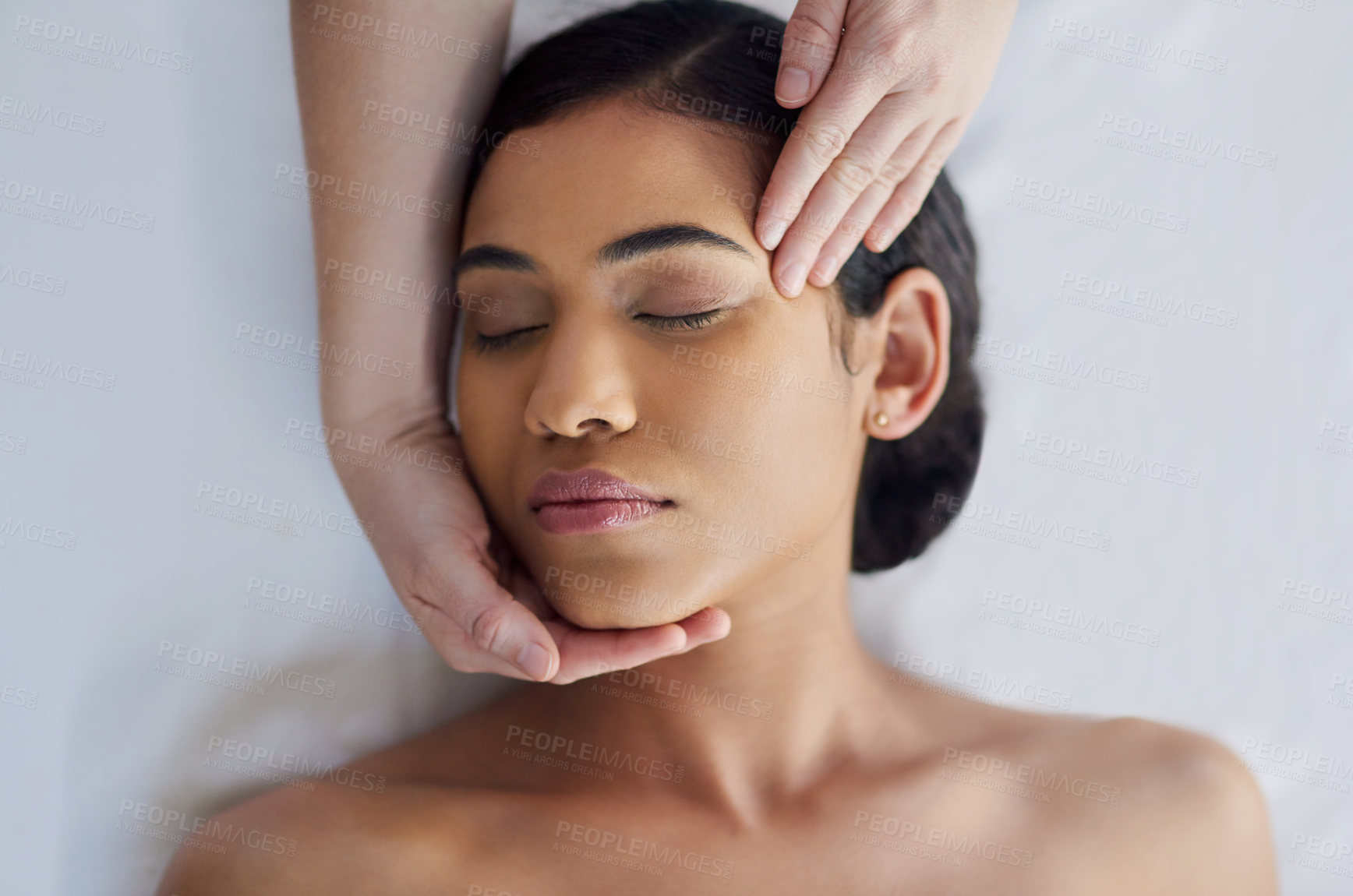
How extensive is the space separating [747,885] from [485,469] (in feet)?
2.53

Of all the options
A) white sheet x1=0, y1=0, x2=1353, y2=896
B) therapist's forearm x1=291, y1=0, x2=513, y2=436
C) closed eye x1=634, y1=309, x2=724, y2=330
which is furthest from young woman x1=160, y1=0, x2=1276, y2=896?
white sheet x1=0, y1=0, x2=1353, y2=896

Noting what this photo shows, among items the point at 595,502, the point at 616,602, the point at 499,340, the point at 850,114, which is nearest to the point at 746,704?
the point at 616,602

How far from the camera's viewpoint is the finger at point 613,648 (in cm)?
133

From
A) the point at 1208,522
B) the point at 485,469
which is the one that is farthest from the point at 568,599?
the point at 1208,522

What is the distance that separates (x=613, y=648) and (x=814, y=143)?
2.60ft

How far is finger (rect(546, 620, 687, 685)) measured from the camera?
1332 millimetres

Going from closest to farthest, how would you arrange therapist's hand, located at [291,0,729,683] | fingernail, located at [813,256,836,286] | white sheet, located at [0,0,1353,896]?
fingernail, located at [813,256,836,286]
therapist's hand, located at [291,0,729,683]
white sheet, located at [0,0,1353,896]

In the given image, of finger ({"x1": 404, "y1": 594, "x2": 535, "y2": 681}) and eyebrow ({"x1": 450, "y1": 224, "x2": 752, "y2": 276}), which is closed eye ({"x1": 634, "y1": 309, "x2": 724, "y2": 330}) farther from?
finger ({"x1": 404, "y1": 594, "x2": 535, "y2": 681})

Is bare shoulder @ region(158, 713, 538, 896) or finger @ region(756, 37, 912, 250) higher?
finger @ region(756, 37, 912, 250)

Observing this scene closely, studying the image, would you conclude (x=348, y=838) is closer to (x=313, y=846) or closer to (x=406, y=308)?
(x=313, y=846)

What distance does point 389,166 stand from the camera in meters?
1.58

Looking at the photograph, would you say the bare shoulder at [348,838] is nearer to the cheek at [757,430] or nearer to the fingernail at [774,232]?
the cheek at [757,430]

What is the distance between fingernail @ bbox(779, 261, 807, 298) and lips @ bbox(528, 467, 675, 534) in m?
0.35

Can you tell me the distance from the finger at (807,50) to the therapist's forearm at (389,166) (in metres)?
0.55
